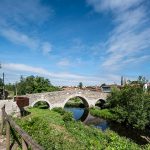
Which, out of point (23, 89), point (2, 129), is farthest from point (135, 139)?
point (23, 89)

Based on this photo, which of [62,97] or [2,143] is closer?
[2,143]

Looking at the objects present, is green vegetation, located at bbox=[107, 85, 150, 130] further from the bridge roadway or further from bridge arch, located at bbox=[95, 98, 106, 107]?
bridge arch, located at bbox=[95, 98, 106, 107]

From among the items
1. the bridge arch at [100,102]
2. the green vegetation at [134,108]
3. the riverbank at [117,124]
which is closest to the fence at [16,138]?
the riverbank at [117,124]

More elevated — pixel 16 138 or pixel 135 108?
pixel 16 138

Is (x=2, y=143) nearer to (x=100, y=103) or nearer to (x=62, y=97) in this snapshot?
(x=62, y=97)

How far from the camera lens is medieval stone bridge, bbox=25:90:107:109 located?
44.9 metres

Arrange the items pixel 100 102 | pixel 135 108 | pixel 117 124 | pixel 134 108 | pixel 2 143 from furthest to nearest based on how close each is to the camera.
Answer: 1. pixel 100 102
2. pixel 117 124
3. pixel 134 108
4. pixel 135 108
5. pixel 2 143

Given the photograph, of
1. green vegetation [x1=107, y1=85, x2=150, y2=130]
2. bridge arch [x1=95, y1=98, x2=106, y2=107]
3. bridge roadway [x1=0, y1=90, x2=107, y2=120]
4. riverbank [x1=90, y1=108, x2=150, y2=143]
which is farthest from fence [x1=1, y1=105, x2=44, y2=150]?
bridge arch [x1=95, y1=98, x2=106, y2=107]

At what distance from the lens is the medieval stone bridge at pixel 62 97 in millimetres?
44875

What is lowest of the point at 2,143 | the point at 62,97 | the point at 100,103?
the point at 2,143

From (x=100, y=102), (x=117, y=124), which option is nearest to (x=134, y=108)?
(x=117, y=124)

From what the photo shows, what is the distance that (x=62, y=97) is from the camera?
49.4 metres

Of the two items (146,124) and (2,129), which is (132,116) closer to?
(146,124)

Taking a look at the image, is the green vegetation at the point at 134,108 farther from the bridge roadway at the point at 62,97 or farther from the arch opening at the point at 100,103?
the arch opening at the point at 100,103
